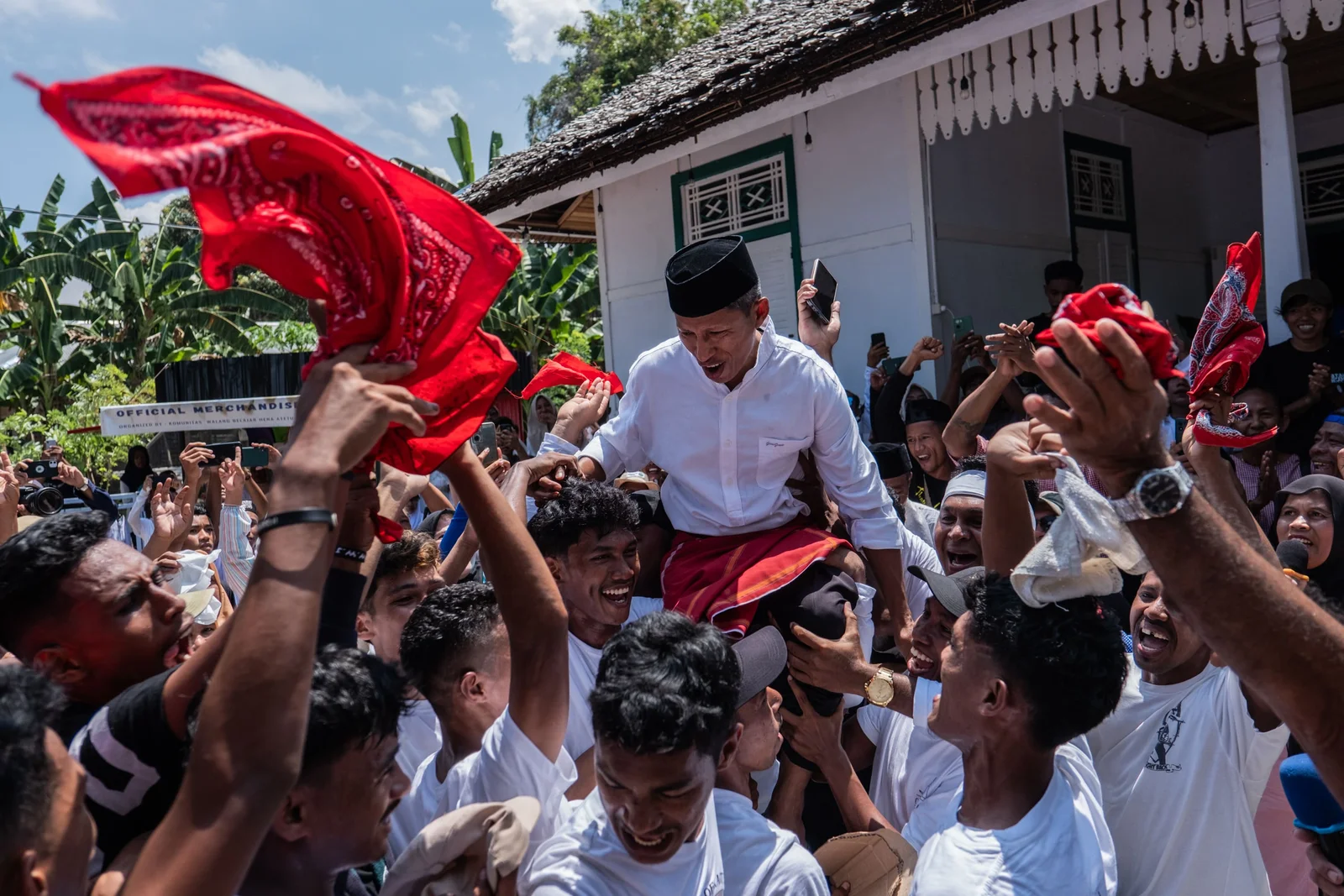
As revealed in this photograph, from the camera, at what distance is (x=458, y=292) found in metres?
1.83

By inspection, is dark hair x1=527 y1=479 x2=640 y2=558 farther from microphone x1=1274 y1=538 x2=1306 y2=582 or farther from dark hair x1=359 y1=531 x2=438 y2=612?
microphone x1=1274 y1=538 x2=1306 y2=582

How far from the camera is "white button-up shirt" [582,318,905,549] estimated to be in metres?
3.37

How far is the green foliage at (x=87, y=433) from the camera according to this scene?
18375 mm

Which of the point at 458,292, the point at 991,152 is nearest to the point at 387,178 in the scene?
the point at 458,292

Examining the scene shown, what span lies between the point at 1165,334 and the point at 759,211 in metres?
8.33

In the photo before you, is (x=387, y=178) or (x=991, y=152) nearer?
(x=387, y=178)

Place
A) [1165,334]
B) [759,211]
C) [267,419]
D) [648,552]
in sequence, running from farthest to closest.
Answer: [267,419]
[759,211]
[648,552]
[1165,334]

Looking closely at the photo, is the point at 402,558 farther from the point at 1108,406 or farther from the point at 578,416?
the point at 1108,406

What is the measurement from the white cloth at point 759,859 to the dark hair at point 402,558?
1832 mm

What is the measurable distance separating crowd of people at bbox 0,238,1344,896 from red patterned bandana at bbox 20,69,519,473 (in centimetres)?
13

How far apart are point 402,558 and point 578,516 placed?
0.81 metres

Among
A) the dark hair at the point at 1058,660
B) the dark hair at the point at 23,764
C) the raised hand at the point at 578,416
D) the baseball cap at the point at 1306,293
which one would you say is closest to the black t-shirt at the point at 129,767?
the dark hair at the point at 23,764

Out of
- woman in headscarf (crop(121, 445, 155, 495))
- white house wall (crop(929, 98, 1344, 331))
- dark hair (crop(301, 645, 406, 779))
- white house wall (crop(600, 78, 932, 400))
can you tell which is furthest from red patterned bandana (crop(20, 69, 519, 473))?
woman in headscarf (crop(121, 445, 155, 495))

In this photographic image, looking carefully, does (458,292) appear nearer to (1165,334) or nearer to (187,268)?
(1165,334)
